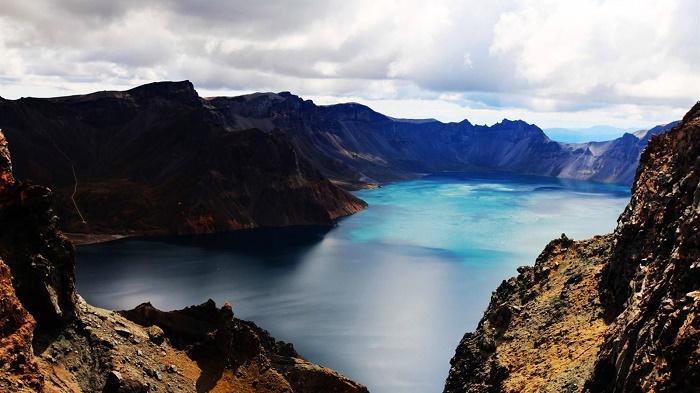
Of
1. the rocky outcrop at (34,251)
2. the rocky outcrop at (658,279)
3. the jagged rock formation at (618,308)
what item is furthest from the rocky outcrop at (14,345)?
the rocky outcrop at (658,279)

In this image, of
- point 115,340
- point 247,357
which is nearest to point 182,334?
point 247,357

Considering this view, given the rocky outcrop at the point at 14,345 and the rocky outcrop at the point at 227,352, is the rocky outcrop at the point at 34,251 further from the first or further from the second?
the rocky outcrop at the point at 227,352

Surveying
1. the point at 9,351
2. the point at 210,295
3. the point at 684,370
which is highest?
the point at 684,370

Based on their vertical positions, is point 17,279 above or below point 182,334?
above

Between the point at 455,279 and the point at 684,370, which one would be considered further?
the point at 455,279

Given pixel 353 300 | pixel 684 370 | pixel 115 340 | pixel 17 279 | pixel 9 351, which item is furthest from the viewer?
pixel 353 300

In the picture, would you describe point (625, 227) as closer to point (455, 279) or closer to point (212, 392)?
point (212, 392)

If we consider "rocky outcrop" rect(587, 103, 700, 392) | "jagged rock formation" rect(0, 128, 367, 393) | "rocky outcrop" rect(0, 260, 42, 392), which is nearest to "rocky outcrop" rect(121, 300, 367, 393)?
"jagged rock formation" rect(0, 128, 367, 393)
